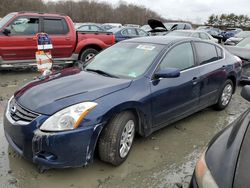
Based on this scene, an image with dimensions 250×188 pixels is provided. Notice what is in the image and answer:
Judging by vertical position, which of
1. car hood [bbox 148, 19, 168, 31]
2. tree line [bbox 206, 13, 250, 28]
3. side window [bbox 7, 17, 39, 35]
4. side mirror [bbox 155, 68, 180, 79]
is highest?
tree line [bbox 206, 13, 250, 28]

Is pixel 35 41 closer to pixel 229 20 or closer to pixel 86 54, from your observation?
pixel 86 54

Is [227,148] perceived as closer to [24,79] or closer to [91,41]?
[24,79]

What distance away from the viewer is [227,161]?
66.3 inches

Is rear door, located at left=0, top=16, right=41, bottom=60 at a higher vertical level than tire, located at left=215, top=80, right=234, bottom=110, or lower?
higher

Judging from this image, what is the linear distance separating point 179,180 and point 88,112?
1344 mm

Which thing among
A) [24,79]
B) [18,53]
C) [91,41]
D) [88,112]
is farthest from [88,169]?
[91,41]

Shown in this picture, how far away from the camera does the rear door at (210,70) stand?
475 cm

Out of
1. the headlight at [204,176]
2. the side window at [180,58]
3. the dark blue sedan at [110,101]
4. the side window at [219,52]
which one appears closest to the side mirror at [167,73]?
the dark blue sedan at [110,101]

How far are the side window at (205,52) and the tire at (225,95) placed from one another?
0.69m

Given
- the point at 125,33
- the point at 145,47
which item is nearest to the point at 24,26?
the point at 145,47

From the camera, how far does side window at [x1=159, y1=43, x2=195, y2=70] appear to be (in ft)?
13.3

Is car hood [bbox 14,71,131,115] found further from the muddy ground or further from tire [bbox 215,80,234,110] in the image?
tire [bbox 215,80,234,110]

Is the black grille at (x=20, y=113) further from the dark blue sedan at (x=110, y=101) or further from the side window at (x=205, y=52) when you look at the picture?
the side window at (x=205, y=52)

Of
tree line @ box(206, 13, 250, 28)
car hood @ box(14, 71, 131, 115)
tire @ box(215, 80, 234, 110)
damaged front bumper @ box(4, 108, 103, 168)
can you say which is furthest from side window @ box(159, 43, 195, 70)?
tree line @ box(206, 13, 250, 28)
